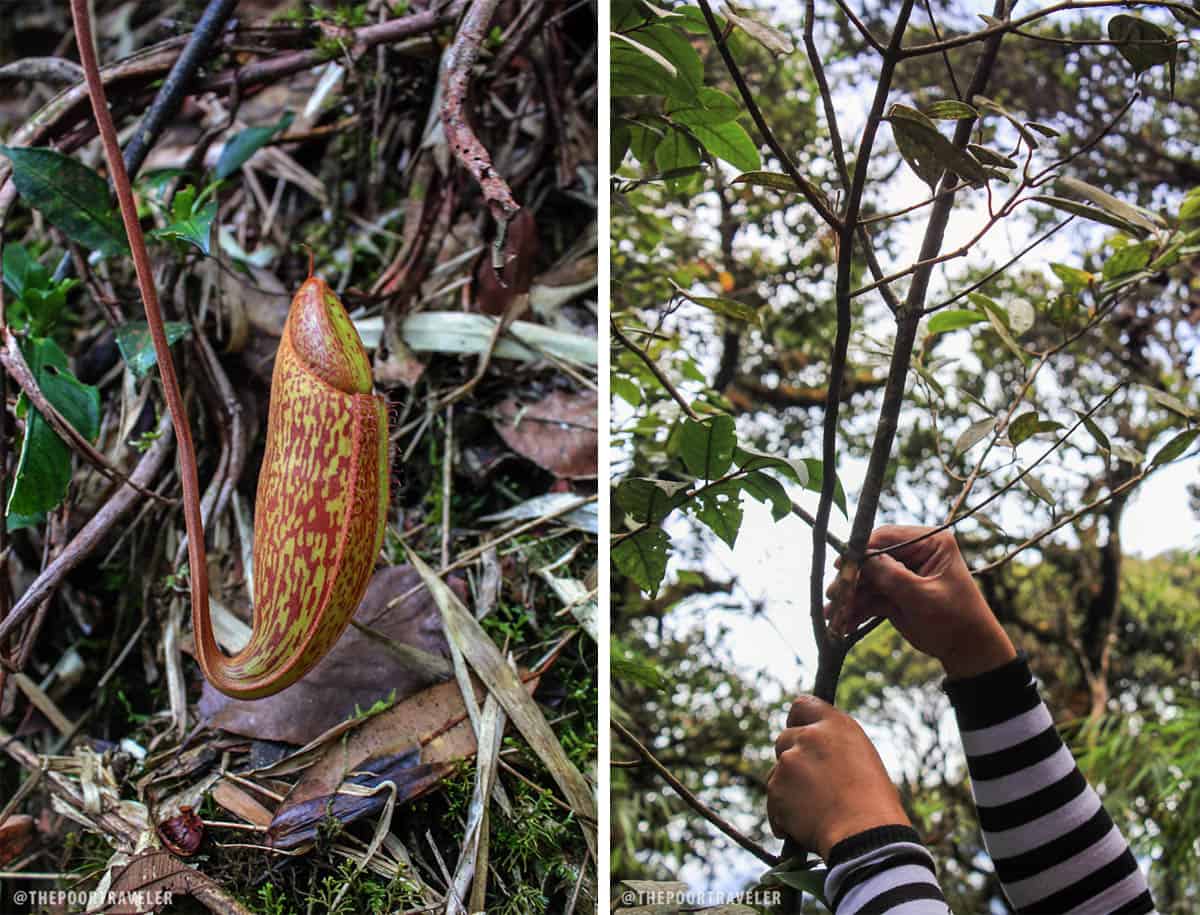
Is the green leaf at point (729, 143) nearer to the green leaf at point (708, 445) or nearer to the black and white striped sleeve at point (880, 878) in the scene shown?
the green leaf at point (708, 445)

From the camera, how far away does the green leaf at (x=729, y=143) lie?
0.67 m

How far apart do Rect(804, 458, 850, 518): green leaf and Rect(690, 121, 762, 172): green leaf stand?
8.2 inches

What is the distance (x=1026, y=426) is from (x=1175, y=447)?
125mm

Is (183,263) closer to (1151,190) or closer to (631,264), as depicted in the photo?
(631,264)

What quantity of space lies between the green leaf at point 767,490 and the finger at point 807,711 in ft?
0.40

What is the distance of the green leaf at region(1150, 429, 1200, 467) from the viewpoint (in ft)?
2.17

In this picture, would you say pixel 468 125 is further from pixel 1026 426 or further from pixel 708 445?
pixel 1026 426

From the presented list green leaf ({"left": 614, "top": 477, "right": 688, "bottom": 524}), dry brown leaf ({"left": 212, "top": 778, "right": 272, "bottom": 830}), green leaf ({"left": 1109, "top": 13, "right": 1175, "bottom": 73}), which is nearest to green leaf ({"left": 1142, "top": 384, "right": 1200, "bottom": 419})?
green leaf ({"left": 1109, "top": 13, "right": 1175, "bottom": 73})

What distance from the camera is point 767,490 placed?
60 centimetres

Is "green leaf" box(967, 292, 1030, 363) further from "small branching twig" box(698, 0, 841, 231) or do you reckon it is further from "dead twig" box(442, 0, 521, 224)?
"dead twig" box(442, 0, 521, 224)

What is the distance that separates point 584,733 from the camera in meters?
0.62

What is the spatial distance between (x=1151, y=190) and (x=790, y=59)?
345 mm

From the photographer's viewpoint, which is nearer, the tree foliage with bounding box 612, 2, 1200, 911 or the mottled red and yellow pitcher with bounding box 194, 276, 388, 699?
the mottled red and yellow pitcher with bounding box 194, 276, 388, 699

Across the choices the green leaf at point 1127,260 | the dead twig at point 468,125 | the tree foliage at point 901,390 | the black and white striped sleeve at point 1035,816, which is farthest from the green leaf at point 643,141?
the black and white striped sleeve at point 1035,816
